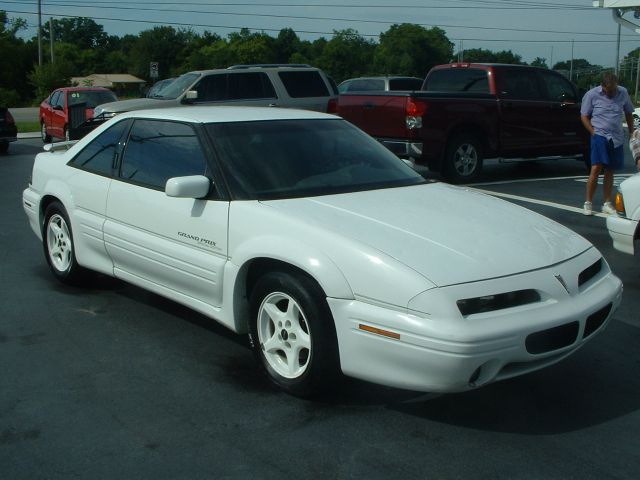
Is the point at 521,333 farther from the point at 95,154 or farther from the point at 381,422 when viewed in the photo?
the point at 95,154

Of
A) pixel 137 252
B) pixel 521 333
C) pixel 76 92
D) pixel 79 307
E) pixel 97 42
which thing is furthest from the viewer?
pixel 97 42

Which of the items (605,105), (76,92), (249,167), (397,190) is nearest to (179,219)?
(249,167)

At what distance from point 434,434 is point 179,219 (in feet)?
6.71

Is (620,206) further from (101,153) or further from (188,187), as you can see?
(101,153)

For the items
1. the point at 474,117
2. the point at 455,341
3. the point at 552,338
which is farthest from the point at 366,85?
the point at 455,341

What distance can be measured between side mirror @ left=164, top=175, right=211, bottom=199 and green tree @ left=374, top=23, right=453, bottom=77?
7433cm

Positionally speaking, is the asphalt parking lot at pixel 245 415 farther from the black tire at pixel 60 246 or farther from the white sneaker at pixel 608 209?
the white sneaker at pixel 608 209

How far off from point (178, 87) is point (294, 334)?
13.0m

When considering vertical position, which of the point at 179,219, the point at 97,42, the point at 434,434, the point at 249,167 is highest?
the point at 97,42

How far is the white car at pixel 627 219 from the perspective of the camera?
6.66m

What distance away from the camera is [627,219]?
6723mm

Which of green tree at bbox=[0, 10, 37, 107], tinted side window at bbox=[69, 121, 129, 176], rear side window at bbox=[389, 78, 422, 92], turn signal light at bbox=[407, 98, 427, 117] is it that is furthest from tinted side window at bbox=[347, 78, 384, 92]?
green tree at bbox=[0, 10, 37, 107]

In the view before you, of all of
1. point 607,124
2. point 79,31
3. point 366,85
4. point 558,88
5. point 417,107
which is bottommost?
point 607,124

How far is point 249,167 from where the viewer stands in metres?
4.97
